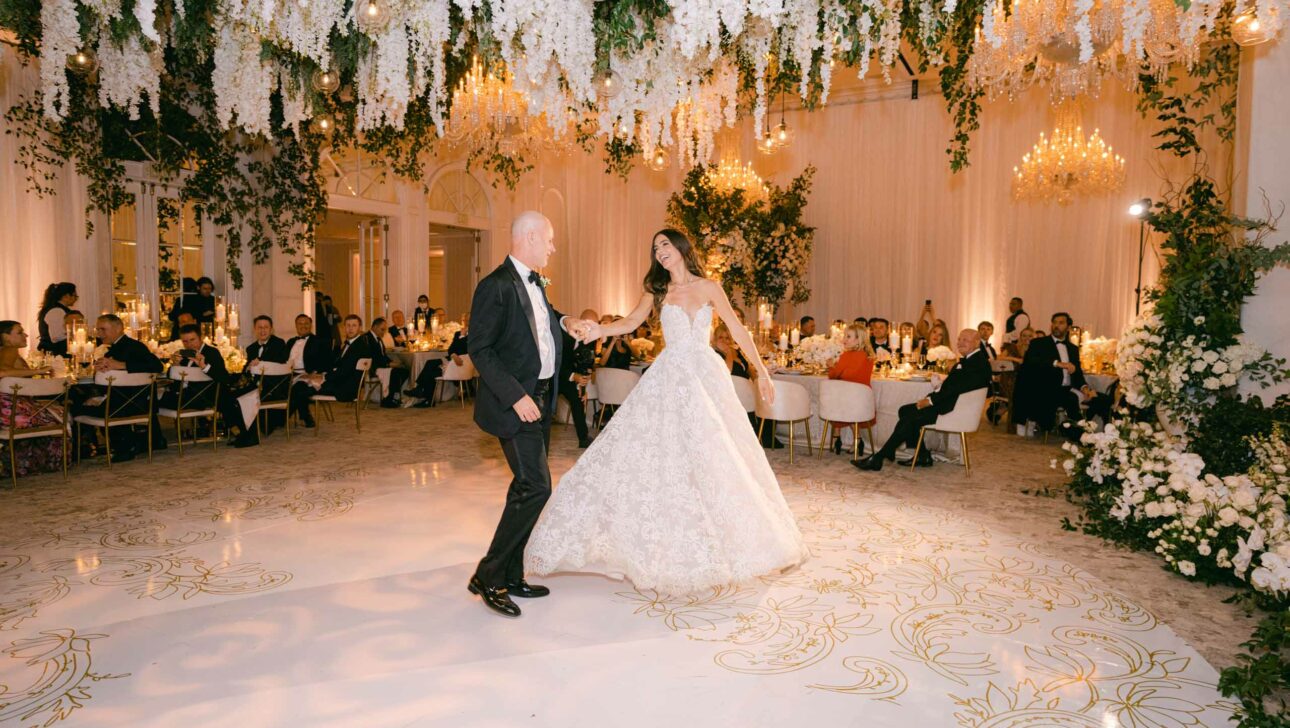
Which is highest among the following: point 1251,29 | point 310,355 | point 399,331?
point 1251,29

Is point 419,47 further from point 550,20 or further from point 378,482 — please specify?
point 378,482

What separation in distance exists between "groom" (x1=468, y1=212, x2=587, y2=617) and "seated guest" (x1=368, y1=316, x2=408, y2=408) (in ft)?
22.6

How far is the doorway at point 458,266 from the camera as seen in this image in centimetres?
1456

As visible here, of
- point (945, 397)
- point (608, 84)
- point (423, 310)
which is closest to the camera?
point (608, 84)

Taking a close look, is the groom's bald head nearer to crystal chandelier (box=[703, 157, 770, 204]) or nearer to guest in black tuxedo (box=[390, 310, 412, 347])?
guest in black tuxedo (box=[390, 310, 412, 347])

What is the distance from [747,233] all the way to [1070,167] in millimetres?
4461

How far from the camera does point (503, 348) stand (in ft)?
10.9

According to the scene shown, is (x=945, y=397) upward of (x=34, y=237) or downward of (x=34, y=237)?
downward

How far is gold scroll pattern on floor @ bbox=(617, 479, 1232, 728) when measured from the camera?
2678 millimetres

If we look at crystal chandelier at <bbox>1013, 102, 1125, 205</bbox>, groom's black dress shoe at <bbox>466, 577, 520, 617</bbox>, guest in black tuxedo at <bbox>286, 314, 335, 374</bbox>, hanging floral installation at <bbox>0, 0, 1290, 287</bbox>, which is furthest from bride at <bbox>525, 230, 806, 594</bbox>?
crystal chandelier at <bbox>1013, 102, 1125, 205</bbox>

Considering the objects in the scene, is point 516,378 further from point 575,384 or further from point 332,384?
point 332,384

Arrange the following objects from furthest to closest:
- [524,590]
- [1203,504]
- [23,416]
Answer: [23,416], [1203,504], [524,590]

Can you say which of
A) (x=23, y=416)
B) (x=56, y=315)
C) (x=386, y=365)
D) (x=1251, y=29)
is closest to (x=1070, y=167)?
(x=1251, y=29)

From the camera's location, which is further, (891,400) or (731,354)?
(731,354)
